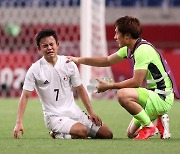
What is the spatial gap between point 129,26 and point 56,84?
2.95ft

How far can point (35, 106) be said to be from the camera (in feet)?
45.9

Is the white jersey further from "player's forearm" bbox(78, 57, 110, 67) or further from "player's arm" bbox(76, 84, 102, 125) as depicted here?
"player's forearm" bbox(78, 57, 110, 67)

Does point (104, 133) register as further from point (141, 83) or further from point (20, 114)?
point (20, 114)

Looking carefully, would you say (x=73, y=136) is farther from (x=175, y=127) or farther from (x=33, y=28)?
(x=33, y=28)

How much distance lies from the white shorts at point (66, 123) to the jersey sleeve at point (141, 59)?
0.75 m

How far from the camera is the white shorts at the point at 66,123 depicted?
738 centimetres

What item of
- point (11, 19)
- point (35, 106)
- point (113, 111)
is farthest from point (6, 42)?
point (113, 111)

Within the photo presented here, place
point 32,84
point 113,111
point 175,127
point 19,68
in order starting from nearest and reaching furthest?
point 32,84
point 175,127
point 113,111
point 19,68

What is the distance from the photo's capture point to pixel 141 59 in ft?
23.6


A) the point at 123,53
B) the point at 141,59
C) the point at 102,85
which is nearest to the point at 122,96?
the point at 102,85

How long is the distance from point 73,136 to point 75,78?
1.86 feet

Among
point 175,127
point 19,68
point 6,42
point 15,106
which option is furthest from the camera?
point 6,42

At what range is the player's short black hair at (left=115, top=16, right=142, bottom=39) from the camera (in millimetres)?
7344

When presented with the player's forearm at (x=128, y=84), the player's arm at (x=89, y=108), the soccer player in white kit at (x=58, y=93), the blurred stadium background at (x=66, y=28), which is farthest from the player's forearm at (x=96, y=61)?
the blurred stadium background at (x=66, y=28)
